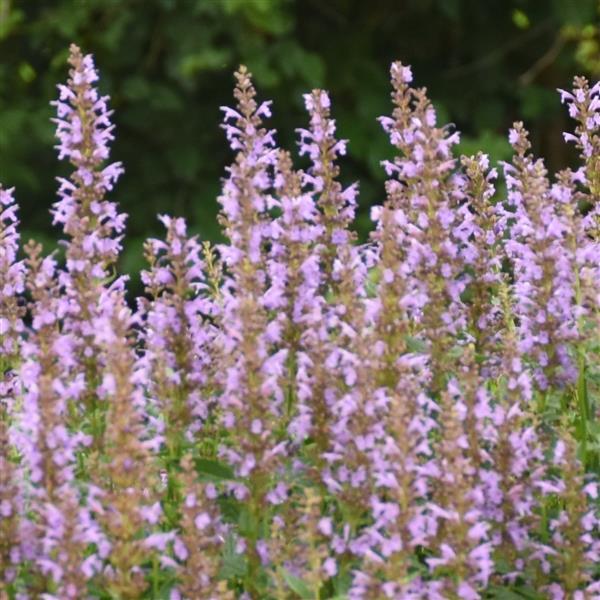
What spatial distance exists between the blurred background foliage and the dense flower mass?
5464 mm

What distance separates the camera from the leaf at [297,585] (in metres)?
3.23

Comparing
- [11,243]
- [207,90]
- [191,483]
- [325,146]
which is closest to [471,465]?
[191,483]

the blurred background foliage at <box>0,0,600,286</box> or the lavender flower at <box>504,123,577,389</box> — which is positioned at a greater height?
the blurred background foliage at <box>0,0,600,286</box>

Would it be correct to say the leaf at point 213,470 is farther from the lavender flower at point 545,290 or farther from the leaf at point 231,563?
the lavender flower at point 545,290

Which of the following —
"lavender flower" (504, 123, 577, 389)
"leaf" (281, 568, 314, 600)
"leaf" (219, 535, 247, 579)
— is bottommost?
"leaf" (281, 568, 314, 600)

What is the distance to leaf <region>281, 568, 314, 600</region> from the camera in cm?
323

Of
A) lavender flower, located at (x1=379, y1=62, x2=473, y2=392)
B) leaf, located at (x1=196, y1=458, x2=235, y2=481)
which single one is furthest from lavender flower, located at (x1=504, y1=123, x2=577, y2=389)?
leaf, located at (x1=196, y1=458, x2=235, y2=481)

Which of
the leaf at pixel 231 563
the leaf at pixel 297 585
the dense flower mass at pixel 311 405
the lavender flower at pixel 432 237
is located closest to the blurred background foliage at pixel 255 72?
the lavender flower at pixel 432 237

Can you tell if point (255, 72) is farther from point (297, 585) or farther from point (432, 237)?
point (297, 585)

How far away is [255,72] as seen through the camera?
971cm

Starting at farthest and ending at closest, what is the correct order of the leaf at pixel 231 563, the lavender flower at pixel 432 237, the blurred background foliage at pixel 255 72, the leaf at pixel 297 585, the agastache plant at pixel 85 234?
the blurred background foliage at pixel 255 72 → the lavender flower at pixel 432 237 → the agastache plant at pixel 85 234 → the leaf at pixel 231 563 → the leaf at pixel 297 585

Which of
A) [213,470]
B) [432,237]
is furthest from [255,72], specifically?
[213,470]

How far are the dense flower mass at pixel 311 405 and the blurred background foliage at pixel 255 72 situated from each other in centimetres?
546

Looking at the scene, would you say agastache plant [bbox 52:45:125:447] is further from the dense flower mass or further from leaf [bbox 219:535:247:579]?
leaf [bbox 219:535:247:579]
